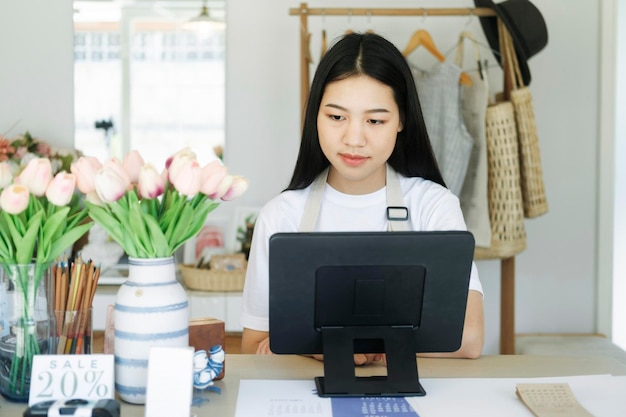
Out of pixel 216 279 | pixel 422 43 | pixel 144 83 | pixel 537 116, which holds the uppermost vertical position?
pixel 422 43

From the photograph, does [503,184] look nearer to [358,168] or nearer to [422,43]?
[422,43]

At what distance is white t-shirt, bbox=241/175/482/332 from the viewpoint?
1988 millimetres

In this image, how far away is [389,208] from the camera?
2.04 meters

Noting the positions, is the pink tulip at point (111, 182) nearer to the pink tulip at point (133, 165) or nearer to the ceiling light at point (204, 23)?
the pink tulip at point (133, 165)

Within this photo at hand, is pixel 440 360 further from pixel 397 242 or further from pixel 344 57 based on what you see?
pixel 344 57

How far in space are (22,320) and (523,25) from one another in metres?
2.54

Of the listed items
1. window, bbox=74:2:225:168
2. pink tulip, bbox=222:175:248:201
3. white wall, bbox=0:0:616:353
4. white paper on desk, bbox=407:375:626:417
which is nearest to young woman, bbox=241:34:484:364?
white paper on desk, bbox=407:375:626:417

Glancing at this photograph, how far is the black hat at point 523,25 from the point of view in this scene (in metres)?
3.31

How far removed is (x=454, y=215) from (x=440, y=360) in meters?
0.41

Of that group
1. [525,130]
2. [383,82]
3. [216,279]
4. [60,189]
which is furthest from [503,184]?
[60,189]

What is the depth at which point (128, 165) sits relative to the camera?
1405 mm

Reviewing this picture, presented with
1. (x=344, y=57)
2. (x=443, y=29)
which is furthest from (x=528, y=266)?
(x=344, y=57)

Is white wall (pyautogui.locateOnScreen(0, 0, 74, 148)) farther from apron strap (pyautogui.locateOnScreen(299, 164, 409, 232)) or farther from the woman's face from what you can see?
the woman's face

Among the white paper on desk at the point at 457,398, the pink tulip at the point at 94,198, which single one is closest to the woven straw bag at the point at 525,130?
the white paper on desk at the point at 457,398
